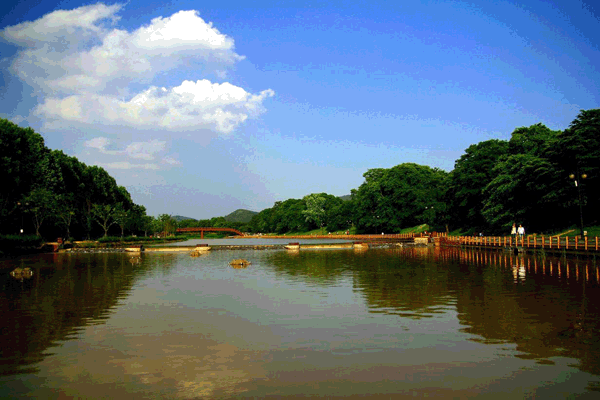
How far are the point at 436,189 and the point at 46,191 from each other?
285 feet

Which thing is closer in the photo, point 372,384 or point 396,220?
point 372,384

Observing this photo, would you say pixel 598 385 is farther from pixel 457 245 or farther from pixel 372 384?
pixel 457 245

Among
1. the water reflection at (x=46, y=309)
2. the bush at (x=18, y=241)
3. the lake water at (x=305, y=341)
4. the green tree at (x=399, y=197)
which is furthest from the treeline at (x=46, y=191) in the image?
the green tree at (x=399, y=197)

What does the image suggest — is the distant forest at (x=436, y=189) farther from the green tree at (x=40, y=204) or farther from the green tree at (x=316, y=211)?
the green tree at (x=316, y=211)

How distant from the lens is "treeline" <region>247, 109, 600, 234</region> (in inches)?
2154

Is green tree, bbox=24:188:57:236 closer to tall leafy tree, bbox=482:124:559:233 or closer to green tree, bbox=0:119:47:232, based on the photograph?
green tree, bbox=0:119:47:232

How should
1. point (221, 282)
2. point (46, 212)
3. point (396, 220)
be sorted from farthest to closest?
point (396, 220) → point (46, 212) → point (221, 282)

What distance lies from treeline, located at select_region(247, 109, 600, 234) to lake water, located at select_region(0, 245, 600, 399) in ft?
108

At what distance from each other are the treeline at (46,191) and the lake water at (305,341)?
46587mm

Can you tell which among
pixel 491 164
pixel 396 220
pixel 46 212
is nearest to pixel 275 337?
pixel 46 212

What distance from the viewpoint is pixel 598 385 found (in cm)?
920

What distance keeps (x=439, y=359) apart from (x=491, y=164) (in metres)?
85.5

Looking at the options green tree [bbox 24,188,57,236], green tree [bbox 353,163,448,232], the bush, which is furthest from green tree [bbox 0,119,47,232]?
green tree [bbox 353,163,448,232]

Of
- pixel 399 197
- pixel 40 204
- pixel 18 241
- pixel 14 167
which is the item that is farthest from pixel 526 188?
pixel 40 204
